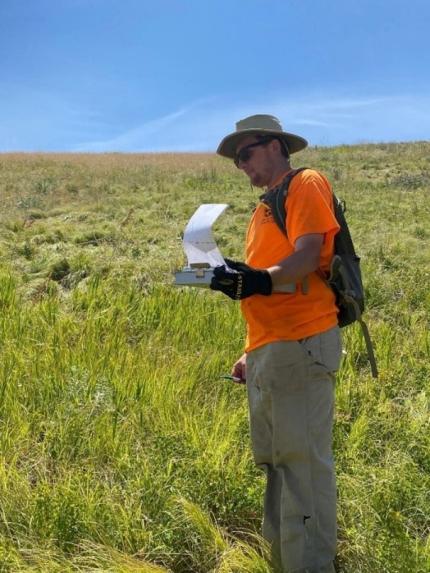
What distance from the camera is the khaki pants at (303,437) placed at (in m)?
2.30

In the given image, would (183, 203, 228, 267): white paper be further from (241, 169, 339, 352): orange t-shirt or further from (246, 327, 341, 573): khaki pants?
(246, 327, 341, 573): khaki pants

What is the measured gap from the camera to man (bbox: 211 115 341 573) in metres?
2.30

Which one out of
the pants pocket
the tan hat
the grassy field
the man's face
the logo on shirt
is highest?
the tan hat

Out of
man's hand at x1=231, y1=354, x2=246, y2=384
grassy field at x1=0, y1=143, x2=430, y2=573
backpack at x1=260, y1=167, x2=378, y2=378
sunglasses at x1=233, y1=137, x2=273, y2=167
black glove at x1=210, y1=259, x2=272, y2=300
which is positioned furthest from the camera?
man's hand at x1=231, y1=354, x2=246, y2=384

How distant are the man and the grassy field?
1.13ft

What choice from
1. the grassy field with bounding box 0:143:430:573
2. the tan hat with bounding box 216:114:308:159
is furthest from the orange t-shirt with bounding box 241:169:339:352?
the grassy field with bounding box 0:143:430:573

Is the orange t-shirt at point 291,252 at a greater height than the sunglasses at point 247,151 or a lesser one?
lesser

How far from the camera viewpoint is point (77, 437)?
3.31m

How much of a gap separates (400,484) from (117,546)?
1.52 metres

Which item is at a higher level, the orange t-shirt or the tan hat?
the tan hat

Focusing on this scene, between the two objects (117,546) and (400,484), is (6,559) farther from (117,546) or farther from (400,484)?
(400,484)

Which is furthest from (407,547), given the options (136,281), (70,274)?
(70,274)

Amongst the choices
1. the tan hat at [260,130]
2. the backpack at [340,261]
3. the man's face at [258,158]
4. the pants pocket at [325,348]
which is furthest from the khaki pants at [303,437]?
the tan hat at [260,130]

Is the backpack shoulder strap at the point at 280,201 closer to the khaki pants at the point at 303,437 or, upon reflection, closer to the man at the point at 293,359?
the man at the point at 293,359
